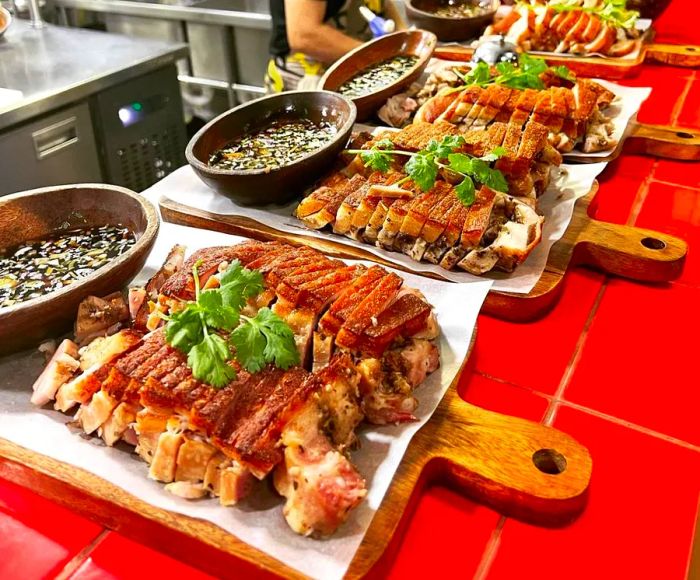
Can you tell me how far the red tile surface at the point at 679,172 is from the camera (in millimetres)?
3167

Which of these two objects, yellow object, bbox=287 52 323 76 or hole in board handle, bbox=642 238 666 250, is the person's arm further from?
hole in board handle, bbox=642 238 666 250

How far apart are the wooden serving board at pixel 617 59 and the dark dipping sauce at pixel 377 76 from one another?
669mm

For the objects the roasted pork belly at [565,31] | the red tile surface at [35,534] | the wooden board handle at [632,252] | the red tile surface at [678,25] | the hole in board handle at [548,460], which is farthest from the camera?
the red tile surface at [678,25]

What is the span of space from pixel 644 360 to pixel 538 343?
32 centimetres

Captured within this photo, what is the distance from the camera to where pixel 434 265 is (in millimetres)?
2482

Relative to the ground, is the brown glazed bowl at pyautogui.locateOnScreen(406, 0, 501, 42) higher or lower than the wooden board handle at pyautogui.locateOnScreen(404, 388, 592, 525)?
higher

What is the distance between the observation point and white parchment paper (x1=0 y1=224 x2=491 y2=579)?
148 centimetres

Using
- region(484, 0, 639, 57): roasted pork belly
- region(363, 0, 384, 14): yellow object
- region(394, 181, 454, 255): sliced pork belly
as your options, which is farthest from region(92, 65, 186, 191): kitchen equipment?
region(394, 181, 454, 255): sliced pork belly

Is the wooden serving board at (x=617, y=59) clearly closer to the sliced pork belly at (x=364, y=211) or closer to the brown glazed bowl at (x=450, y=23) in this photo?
the brown glazed bowl at (x=450, y=23)

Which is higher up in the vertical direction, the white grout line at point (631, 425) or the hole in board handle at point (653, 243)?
the hole in board handle at point (653, 243)

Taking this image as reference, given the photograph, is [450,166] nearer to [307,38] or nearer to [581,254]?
[581,254]

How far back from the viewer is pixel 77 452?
68.0 inches

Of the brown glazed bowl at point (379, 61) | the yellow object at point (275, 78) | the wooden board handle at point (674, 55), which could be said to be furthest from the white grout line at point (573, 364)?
the yellow object at point (275, 78)

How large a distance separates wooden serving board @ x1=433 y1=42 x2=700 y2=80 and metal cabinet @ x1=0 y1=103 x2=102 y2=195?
8.16 ft
